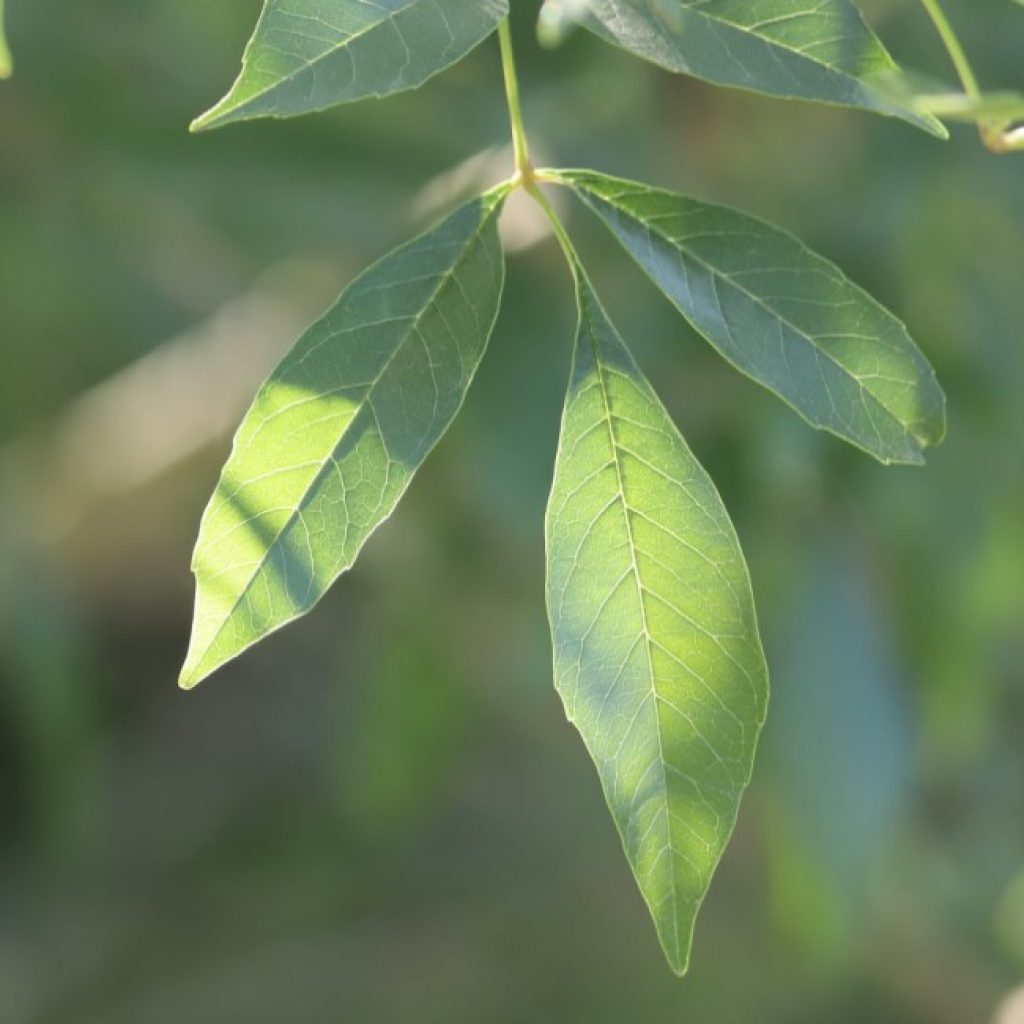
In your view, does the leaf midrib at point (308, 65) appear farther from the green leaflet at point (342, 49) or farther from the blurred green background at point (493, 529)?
the blurred green background at point (493, 529)

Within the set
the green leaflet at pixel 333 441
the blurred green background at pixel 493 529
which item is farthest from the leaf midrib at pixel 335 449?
the blurred green background at pixel 493 529

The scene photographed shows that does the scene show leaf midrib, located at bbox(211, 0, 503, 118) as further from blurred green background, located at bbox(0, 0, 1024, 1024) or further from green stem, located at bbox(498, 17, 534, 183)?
blurred green background, located at bbox(0, 0, 1024, 1024)

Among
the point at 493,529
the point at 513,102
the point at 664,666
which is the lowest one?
the point at 493,529

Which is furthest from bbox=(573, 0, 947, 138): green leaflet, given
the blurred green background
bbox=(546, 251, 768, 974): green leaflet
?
the blurred green background

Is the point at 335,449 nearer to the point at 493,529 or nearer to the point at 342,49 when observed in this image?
the point at 342,49

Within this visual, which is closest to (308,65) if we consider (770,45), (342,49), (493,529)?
(342,49)

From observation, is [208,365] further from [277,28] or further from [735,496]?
[277,28]

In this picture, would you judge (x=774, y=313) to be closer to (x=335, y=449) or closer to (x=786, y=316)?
(x=786, y=316)

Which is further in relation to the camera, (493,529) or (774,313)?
(493,529)

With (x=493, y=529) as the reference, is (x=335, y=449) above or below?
above
